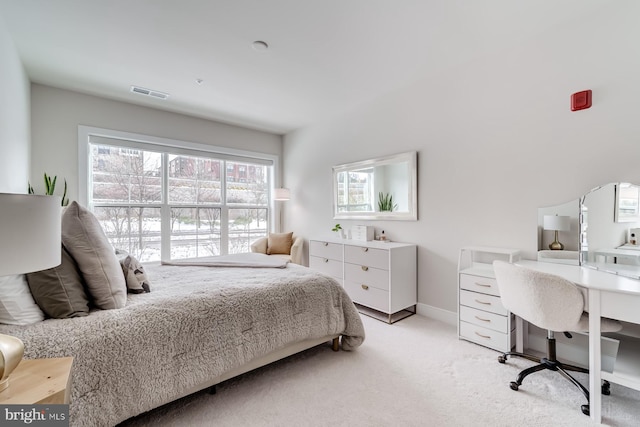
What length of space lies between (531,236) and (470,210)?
0.54 metres

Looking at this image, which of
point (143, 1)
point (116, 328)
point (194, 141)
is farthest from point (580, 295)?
point (194, 141)

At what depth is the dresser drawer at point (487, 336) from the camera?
2.27m

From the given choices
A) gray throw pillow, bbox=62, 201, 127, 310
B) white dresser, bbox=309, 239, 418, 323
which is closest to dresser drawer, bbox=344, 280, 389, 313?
white dresser, bbox=309, 239, 418, 323

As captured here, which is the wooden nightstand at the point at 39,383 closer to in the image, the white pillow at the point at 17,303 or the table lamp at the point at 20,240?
the table lamp at the point at 20,240

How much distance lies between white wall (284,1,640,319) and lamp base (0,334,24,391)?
10.1ft

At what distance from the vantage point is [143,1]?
1.91 metres

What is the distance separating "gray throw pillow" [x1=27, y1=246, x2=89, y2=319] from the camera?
4.61 ft

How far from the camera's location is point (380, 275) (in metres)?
3.03

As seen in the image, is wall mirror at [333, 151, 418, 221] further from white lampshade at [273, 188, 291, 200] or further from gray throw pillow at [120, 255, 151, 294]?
gray throw pillow at [120, 255, 151, 294]

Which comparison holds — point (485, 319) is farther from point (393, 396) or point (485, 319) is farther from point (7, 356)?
point (7, 356)

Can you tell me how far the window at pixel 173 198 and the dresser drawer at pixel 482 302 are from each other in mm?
3418

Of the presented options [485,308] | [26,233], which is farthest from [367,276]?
[26,233]

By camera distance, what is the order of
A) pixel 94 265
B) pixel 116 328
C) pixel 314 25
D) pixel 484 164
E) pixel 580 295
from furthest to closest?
pixel 484 164, pixel 314 25, pixel 580 295, pixel 94 265, pixel 116 328

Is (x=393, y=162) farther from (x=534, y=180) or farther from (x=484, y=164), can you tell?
(x=534, y=180)
